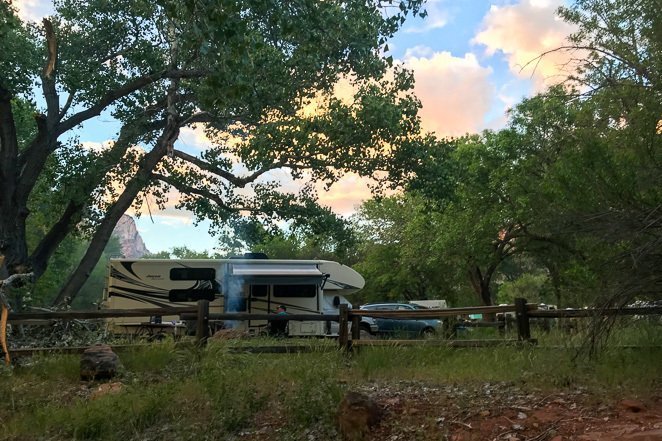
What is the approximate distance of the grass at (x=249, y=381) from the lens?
239 inches

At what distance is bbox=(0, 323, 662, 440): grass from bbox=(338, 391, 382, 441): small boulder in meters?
0.19

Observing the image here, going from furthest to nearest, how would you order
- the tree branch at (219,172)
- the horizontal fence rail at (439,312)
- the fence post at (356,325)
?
the tree branch at (219,172)
the fence post at (356,325)
the horizontal fence rail at (439,312)

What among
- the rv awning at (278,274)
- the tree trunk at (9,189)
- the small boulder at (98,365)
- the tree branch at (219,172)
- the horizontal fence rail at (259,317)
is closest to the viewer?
the small boulder at (98,365)

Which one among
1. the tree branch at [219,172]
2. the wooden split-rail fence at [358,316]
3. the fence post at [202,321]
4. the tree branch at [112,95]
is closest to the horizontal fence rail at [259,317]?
the wooden split-rail fence at [358,316]

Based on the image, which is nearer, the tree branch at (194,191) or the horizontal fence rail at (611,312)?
the horizontal fence rail at (611,312)

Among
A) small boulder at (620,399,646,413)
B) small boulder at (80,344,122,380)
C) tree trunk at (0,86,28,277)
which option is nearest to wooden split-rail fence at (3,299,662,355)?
small boulder at (80,344,122,380)

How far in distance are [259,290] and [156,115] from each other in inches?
266

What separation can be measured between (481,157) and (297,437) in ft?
68.0

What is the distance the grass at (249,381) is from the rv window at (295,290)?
10.5m

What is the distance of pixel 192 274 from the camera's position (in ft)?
61.9

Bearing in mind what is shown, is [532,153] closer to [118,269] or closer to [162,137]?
[162,137]

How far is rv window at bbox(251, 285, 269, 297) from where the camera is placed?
1925cm

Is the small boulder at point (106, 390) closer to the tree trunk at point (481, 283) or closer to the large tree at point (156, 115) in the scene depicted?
the large tree at point (156, 115)

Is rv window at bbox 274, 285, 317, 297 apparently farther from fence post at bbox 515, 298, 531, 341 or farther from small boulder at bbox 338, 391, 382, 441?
→ small boulder at bbox 338, 391, 382, 441
